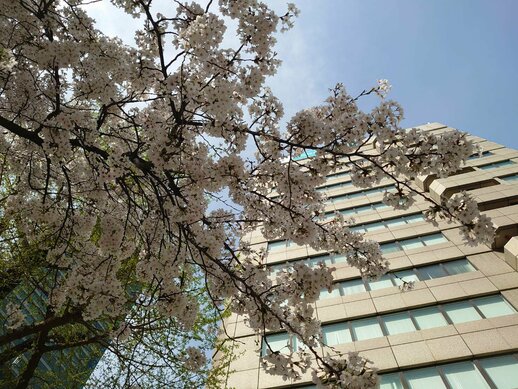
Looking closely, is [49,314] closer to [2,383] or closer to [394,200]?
[2,383]

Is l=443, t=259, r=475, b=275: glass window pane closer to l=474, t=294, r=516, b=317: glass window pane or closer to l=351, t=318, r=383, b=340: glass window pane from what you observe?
l=474, t=294, r=516, b=317: glass window pane

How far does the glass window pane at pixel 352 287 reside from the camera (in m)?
16.3

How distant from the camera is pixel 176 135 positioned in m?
5.04

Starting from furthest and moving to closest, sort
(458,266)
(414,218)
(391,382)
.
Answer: (414,218)
(458,266)
(391,382)

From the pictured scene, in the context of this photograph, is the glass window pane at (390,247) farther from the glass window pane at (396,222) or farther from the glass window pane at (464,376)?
the glass window pane at (464,376)

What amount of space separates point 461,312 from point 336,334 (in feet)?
15.0

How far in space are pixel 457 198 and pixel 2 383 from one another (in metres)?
11.0

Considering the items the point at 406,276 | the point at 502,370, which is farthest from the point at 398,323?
the point at 502,370

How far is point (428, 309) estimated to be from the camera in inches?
553

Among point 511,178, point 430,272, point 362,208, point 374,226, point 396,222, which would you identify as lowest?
point 430,272

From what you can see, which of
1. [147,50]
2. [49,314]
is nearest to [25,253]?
[49,314]

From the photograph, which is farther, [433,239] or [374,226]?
[374,226]

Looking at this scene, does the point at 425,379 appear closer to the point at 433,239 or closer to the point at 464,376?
the point at 464,376

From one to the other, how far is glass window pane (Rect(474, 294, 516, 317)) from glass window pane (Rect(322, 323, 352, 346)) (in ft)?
15.9
